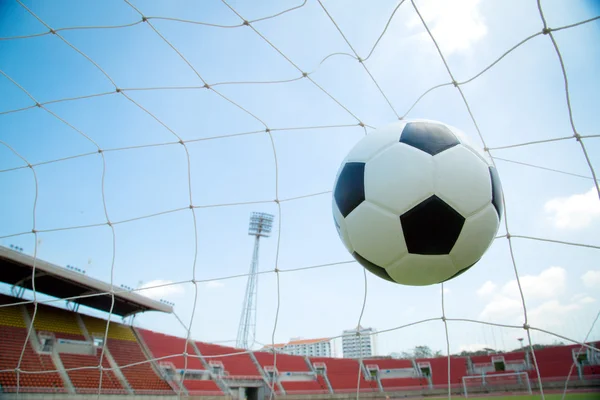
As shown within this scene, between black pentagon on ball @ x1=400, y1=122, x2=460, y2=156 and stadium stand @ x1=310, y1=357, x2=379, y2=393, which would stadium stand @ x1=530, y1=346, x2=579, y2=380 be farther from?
black pentagon on ball @ x1=400, y1=122, x2=460, y2=156

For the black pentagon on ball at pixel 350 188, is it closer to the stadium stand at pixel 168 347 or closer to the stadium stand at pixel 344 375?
the stadium stand at pixel 168 347

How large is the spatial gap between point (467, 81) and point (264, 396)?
76.3ft

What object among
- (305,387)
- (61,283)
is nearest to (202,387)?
(305,387)

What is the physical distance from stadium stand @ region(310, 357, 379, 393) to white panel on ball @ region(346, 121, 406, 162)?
25455 millimetres

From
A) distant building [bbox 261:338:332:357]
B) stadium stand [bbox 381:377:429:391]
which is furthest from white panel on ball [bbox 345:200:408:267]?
stadium stand [bbox 381:377:429:391]

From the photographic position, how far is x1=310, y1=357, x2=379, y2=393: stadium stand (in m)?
25.1

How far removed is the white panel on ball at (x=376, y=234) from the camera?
1.97 metres

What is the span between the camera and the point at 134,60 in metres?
4.10

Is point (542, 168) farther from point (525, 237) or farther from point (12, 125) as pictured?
point (12, 125)

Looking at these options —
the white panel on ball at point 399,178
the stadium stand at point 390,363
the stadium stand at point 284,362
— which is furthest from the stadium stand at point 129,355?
the white panel on ball at point 399,178

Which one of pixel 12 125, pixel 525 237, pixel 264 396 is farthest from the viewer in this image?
pixel 264 396

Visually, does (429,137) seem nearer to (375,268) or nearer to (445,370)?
(375,268)

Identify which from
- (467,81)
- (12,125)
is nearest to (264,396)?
(12,125)

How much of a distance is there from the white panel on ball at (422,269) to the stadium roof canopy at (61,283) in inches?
441
